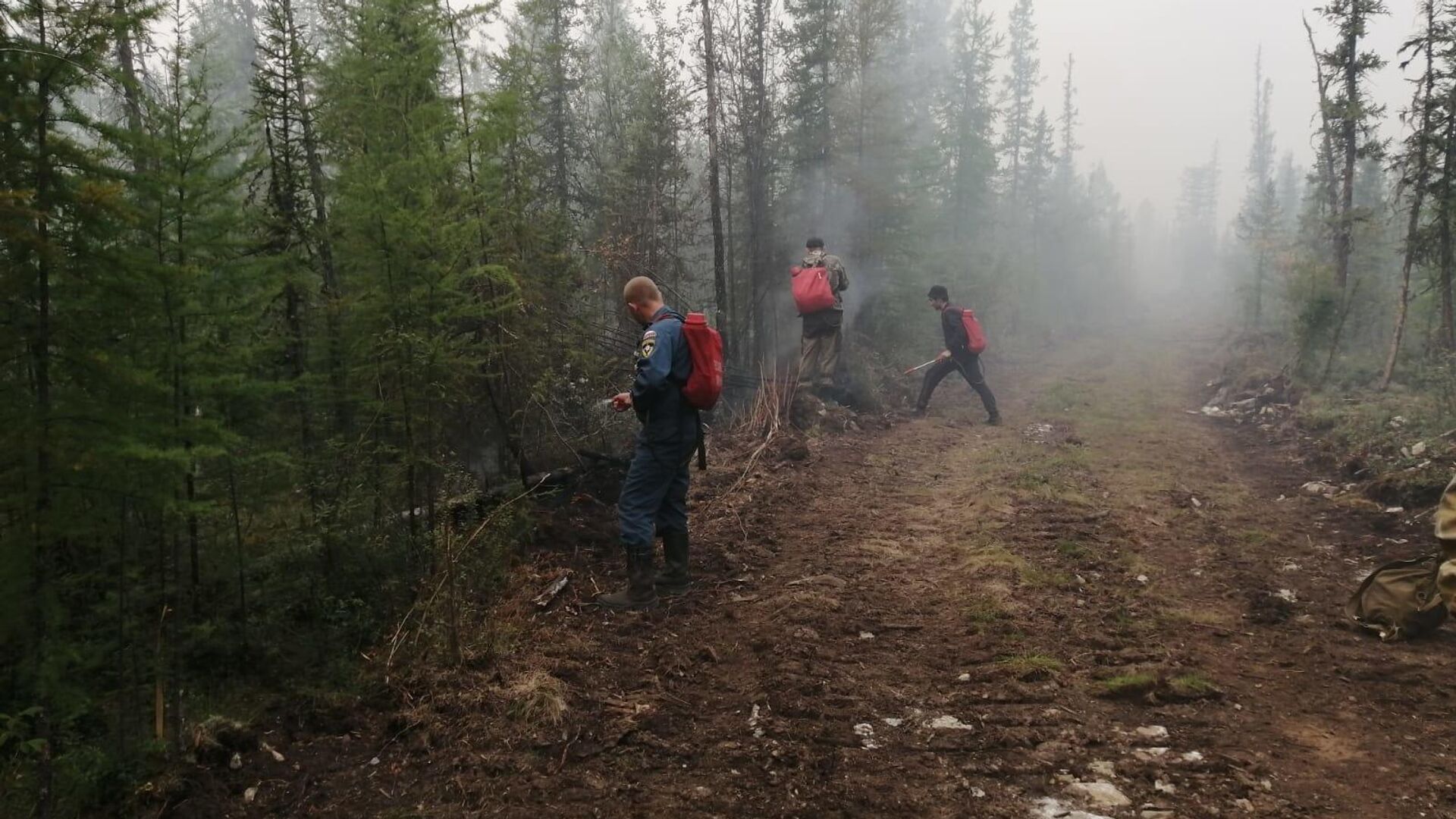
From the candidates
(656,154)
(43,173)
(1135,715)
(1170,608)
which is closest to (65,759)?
(43,173)

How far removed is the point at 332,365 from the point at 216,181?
7.58ft

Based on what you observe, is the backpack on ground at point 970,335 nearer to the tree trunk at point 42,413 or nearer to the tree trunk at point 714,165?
the tree trunk at point 714,165

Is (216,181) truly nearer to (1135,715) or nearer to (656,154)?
(1135,715)

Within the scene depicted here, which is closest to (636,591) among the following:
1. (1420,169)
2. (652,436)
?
(652,436)

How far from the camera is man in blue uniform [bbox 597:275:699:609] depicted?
18.9 feet

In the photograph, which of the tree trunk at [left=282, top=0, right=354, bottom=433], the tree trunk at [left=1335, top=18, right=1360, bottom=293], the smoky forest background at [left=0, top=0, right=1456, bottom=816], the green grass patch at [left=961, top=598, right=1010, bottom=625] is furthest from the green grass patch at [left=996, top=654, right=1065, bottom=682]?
the tree trunk at [left=1335, top=18, right=1360, bottom=293]

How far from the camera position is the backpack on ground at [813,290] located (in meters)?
12.5

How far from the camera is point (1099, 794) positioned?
11.0ft

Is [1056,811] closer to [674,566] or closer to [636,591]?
[636,591]

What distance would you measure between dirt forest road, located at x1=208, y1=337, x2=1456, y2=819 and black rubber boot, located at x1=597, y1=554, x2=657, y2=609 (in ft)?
0.49

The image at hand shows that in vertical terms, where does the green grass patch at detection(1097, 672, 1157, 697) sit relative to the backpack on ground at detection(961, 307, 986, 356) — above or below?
below

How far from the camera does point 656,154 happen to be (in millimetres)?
14461

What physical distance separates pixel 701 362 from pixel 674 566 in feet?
5.62

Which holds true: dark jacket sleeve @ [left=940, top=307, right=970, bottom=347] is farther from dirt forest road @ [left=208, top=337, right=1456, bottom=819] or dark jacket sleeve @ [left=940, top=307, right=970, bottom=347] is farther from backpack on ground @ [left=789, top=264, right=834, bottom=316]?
dirt forest road @ [left=208, top=337, right=1456, bottom=819]
